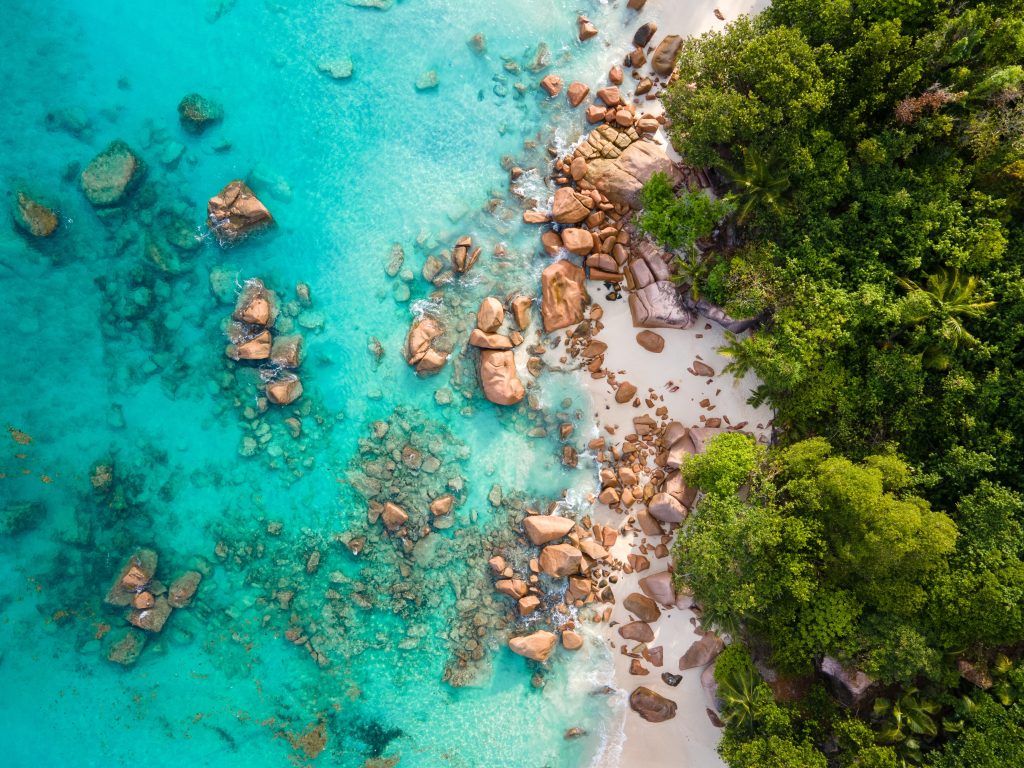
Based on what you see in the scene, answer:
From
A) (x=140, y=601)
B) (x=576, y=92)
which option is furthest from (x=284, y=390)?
(x=576, y=92)

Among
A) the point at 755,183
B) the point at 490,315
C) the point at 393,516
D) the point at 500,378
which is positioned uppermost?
the point at 755,183

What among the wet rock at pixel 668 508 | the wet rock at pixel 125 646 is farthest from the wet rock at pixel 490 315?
the wet rock at pixel 125 646

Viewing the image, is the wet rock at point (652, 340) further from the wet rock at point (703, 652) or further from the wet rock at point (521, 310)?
the wet rock at point (703, 652)

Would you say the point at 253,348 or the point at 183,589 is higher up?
the point at 253,348

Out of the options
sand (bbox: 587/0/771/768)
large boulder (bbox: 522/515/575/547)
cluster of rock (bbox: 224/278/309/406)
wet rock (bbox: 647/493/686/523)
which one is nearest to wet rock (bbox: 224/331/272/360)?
cluster of rock (bbox: 224/278/309/406)

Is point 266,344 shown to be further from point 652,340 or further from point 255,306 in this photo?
point 652,340

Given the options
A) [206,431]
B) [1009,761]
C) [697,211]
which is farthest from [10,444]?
[1009,761]
